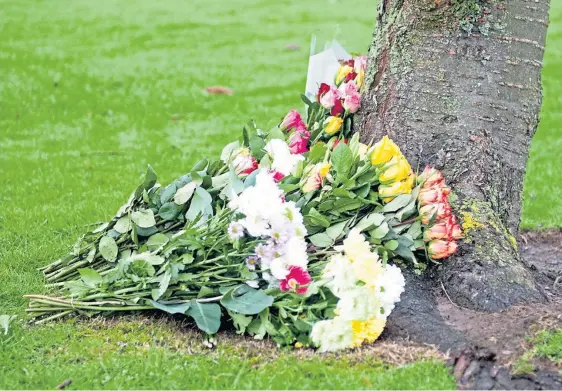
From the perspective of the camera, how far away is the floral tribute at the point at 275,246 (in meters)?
2.90

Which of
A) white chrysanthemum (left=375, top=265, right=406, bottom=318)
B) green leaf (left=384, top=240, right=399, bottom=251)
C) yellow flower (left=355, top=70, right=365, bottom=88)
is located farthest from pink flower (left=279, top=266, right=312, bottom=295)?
yellow flower (left=355, top=70, right=365, bottom=88)

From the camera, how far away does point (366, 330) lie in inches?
111

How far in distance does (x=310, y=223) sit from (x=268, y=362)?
2.20 feet

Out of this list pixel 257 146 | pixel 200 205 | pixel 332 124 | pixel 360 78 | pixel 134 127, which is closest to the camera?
pixel 200 205

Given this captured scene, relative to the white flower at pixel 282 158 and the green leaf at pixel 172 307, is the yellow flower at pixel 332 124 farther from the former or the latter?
the green leaf at pixel 172 307

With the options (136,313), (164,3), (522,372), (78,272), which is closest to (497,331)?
(522,372)

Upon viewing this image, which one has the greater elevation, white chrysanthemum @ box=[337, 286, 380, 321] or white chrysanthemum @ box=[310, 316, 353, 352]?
white chrysanthemum @ box=[337, 286, 380, 321]

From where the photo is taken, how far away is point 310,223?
3.18m

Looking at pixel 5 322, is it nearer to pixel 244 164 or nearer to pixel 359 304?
pixel 244 164

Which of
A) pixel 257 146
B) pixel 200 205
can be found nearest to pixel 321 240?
pixel 200 205

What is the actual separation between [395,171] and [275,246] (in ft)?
1.99

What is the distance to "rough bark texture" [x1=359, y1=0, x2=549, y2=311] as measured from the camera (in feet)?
10.9

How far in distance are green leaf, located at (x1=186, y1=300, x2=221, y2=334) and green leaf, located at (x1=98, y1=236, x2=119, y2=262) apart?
1.66ft

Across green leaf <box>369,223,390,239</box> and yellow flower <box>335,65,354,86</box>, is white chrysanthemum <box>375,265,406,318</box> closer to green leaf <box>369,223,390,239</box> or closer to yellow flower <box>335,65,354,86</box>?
green leaf <box>369,223,390,239</box>
